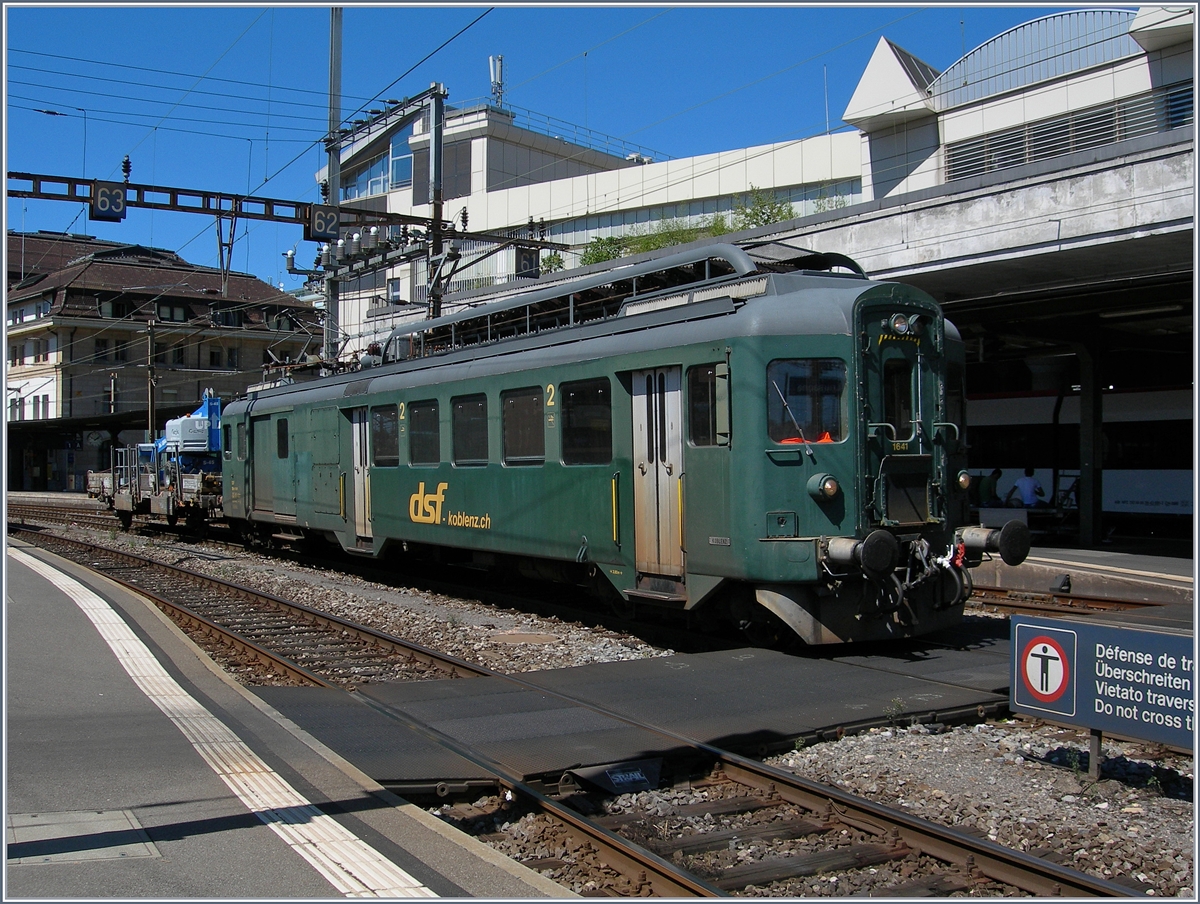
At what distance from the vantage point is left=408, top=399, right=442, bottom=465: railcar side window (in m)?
13.9

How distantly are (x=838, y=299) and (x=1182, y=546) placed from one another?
44.3 ft

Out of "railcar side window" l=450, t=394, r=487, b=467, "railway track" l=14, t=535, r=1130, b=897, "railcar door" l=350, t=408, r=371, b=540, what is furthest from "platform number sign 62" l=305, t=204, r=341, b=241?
"railway track" l=14, t=535, r=1130, b=897

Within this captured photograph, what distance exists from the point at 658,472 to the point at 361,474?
752 cm

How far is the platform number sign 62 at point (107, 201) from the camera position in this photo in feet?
53.8

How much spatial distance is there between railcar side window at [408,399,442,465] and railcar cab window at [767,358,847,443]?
6071 millimetres

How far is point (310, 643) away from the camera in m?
11.2

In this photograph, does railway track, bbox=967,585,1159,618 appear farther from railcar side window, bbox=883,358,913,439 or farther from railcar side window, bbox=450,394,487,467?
railcar side window, bbox=450,394,487,467

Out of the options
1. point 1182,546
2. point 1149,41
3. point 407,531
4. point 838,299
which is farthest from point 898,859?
point 1149,41

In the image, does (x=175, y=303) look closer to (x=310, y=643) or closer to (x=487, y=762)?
(x=310, y=643)

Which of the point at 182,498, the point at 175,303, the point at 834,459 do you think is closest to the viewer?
the point at 834,459

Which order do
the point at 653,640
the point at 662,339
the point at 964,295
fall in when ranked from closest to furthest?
the point at 662,339 → the point at 653,640 → the point at 964,295

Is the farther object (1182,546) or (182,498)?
(182,498)

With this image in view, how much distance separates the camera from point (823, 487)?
8.74 metres

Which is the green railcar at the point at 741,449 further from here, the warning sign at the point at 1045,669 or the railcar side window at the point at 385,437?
the railcar side window at the point at 385,437
